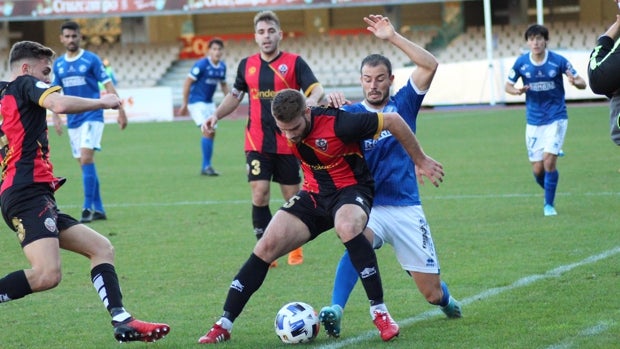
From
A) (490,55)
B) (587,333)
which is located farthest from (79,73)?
(490,55)

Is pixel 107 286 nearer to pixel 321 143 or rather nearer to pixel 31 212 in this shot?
pixel 31 212

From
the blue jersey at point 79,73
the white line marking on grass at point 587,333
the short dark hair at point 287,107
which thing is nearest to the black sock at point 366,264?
the short dark hair at point 287,107

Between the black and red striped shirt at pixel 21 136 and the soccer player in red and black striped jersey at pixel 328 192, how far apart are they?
1.42 m

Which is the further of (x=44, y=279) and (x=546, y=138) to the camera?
(x=546, y=138)

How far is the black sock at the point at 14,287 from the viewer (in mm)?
6367

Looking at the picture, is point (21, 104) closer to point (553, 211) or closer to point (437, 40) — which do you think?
point (553, 211)

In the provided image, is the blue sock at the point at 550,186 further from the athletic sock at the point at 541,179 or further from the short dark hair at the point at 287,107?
the short dark hair at the point at 287,107

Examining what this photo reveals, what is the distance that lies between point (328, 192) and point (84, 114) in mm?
7260

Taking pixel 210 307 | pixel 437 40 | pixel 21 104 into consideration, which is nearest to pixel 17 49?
pixel 21 104

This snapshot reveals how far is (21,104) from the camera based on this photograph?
253 inches

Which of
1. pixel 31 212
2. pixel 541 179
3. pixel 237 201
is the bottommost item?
pixel 237 201

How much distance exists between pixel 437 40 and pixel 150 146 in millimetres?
21071

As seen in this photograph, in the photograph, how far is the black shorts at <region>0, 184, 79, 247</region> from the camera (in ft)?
20.8

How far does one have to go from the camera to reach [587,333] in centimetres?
636
